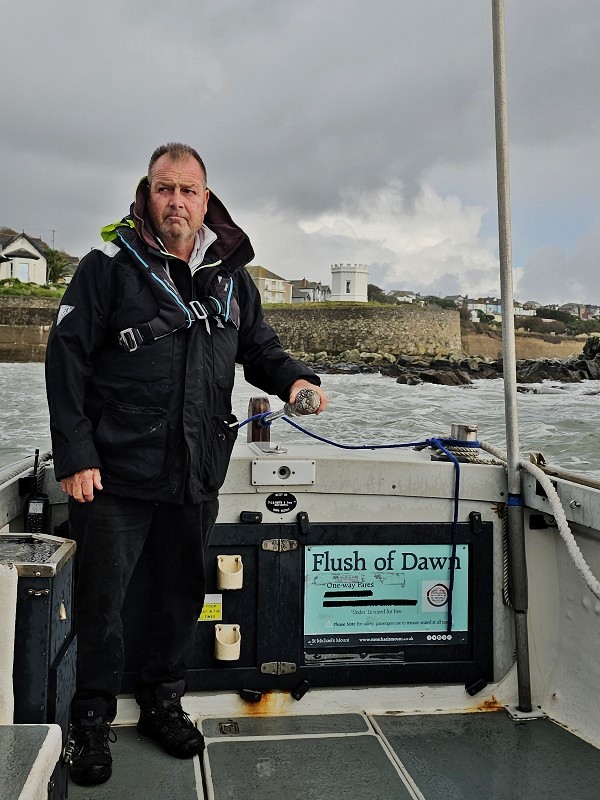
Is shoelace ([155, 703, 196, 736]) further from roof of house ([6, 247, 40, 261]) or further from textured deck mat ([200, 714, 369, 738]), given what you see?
roof of house ([6, 247, 40, 261])

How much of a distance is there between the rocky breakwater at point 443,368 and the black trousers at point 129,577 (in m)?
31.0

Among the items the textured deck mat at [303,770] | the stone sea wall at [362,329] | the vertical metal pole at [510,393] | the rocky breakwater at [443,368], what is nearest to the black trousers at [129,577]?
the textured deck mat at [303,770]

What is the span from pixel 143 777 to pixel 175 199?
1503 mm

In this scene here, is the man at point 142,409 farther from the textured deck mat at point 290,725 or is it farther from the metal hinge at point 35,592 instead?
the metal hinge at point 35,592

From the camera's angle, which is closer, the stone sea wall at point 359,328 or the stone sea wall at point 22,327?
the stone sea wall at point 22,327

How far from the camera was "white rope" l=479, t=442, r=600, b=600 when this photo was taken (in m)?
2.23

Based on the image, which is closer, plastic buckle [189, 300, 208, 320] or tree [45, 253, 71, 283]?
plastic buckle [189, 300, 208, 320]

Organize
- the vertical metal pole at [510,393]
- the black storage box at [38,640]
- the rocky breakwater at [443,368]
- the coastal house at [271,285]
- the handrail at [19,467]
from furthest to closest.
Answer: the coastal house at [271,285] → the rocky breakwater at [443,368] → the vertical metal pole at [510,393] → the handrail at [19,467] → the black storage box at [38,640]

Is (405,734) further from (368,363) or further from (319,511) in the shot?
(368,363)

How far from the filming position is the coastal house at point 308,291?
273ft

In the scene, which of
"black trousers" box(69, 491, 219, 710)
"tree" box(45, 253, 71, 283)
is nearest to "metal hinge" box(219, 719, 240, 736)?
"black trousers" box(69, 491, 219, 710)

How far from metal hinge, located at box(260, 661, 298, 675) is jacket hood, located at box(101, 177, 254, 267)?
4.06 ft

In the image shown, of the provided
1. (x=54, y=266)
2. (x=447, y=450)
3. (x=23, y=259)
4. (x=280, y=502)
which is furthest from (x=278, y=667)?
(x=23, y=259)

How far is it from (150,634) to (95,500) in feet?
1.64
